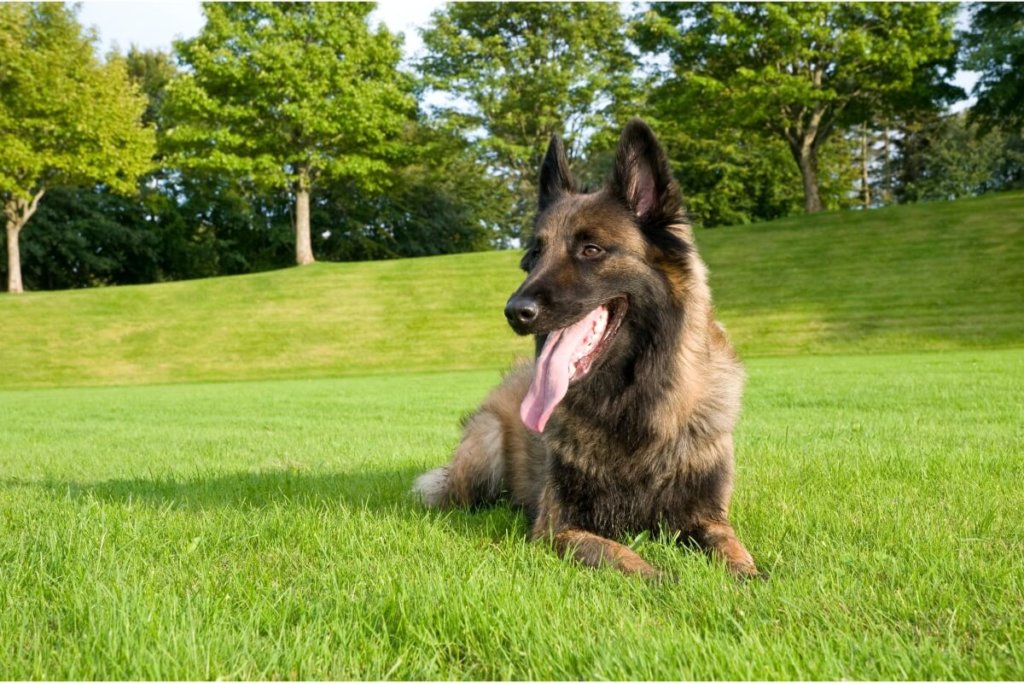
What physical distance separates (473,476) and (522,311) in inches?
79.4

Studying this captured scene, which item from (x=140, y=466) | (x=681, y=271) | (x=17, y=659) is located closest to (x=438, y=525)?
(x=681, y=271)

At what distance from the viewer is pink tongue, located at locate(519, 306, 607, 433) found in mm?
4113

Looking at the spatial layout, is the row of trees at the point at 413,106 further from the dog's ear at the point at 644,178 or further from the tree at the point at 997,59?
the dog's ear at the point at 644,178

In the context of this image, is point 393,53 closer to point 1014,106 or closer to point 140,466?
point 1014,106

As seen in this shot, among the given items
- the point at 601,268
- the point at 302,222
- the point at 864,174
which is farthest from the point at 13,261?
the point at 864,174

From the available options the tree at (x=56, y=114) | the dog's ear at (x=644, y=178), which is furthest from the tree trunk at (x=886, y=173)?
the dog's ear at (x=644, y=178)

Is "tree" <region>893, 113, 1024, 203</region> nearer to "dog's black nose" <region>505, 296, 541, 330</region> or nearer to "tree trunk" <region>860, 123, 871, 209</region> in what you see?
"tree trunk" <region>860, 123, 871, 209</region>

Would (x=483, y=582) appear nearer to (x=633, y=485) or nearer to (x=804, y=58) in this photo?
(x=633, y=485)

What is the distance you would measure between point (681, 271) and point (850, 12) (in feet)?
137

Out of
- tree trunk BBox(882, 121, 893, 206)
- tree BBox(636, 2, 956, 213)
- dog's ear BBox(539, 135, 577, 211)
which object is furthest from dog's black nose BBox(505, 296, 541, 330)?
tree trunk BBox(882, 121, 893, 206)

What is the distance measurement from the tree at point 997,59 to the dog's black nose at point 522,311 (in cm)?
3645

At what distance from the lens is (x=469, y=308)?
33.7m

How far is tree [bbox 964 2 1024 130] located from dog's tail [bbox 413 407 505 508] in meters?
35.6

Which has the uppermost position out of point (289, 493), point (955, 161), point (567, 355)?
point (955, 161)
